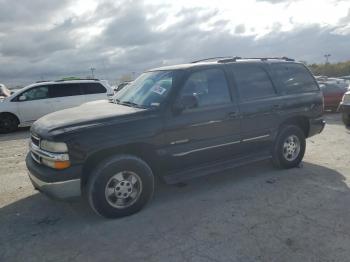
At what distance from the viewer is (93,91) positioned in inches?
509

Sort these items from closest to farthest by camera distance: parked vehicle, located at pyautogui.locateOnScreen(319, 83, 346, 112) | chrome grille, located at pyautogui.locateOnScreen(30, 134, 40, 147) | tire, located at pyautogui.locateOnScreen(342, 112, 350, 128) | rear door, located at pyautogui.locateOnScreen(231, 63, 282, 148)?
chrome grille, located at pyautogui.locateOnScreen(30, 134, 40, 147)
rear door, located at pyautogui.locateOnScreen(231, 63, 282, 148)
tire, located at pyautogui.locateOnScreen(342, 112, 350, 128)
parked vehicle, located at pyautogui.locateOnScreen(319, 83, 346, 112)

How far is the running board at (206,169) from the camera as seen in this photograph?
4.62 m

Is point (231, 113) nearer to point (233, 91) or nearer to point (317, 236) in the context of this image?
point (233, 91)

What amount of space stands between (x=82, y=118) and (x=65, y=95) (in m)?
8.87

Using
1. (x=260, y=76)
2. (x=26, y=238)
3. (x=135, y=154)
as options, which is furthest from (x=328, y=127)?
(x=26, y=238)

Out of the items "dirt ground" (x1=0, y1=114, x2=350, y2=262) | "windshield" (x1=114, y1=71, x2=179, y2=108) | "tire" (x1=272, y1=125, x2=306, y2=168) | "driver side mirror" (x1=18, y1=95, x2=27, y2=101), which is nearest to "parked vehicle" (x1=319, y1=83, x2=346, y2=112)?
"tire" (x1=272, y1=125, x2=306, y2=168)

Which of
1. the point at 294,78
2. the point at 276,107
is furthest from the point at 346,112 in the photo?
the point at 276,107

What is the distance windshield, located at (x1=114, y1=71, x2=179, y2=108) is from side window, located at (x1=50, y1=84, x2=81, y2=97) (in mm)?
7672

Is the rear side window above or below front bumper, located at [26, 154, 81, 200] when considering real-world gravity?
above

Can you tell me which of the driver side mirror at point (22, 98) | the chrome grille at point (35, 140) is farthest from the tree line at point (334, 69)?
the chrome grille at point (35, 140)

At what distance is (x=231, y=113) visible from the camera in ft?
16.5

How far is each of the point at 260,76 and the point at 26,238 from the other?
4.08 meters

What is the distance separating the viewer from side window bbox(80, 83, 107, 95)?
12820mm

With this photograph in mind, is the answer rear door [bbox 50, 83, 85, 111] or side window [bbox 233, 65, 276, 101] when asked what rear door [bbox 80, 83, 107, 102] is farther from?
side window [bbox 233, 65, 276, 101]
